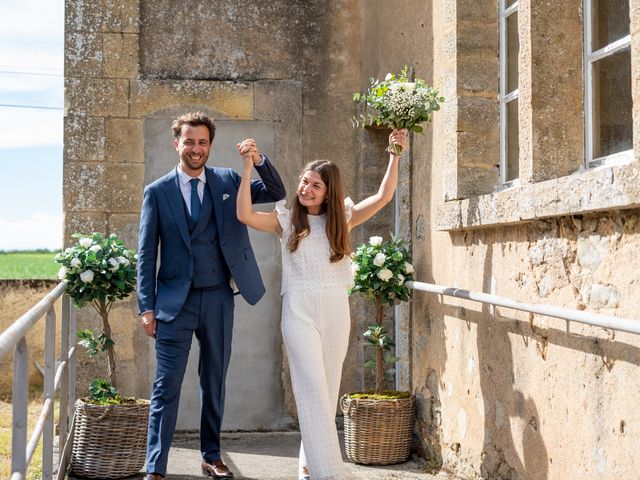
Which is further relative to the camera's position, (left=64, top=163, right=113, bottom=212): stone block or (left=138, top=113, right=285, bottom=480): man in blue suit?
(left=64, top=163, right=113, bottom=212): stone block

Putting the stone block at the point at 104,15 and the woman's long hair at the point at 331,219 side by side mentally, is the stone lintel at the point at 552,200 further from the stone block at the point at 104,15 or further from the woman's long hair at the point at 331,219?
the stone block at the point at 104,15

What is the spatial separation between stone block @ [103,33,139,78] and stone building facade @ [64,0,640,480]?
0.01 metres

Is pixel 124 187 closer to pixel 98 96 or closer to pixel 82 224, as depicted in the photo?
pixel 82 224

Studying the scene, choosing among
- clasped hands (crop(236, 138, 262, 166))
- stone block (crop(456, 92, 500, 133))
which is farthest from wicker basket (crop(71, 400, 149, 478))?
stone block (crop(456, 92, 500, 133))

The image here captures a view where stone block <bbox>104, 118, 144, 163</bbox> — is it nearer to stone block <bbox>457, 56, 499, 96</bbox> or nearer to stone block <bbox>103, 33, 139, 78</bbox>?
stone block <bbox>103, 33, 139, 78</bbox>

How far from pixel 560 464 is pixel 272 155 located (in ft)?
11.9

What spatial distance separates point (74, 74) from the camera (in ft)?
21.3

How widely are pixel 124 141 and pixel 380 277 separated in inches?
90.6

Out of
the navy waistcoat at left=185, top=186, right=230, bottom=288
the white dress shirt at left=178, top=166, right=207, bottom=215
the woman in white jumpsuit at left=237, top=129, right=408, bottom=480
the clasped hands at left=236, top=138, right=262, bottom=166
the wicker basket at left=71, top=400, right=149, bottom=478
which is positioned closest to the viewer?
the woman in white jumpsuit at left=237, top=129, right=408, bottom=480

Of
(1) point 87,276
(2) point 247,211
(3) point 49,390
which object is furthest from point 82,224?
(3) point 49,390

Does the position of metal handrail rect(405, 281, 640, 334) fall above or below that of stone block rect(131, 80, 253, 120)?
below

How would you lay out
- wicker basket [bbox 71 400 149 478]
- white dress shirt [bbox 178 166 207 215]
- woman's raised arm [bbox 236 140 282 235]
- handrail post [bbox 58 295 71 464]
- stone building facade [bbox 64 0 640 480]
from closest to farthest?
stone building facade [bbox 64 0 640 480] → woman's raised arm [bbox 236 140 282 235] → white dress shirt [bbox 178 166 207 215] → handrail post [bbox 58 295 71 464] → wicker basket [bbox 71 400 149 478]

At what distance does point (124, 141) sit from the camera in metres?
6.50

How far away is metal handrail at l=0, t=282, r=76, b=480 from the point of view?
89.0 inches
